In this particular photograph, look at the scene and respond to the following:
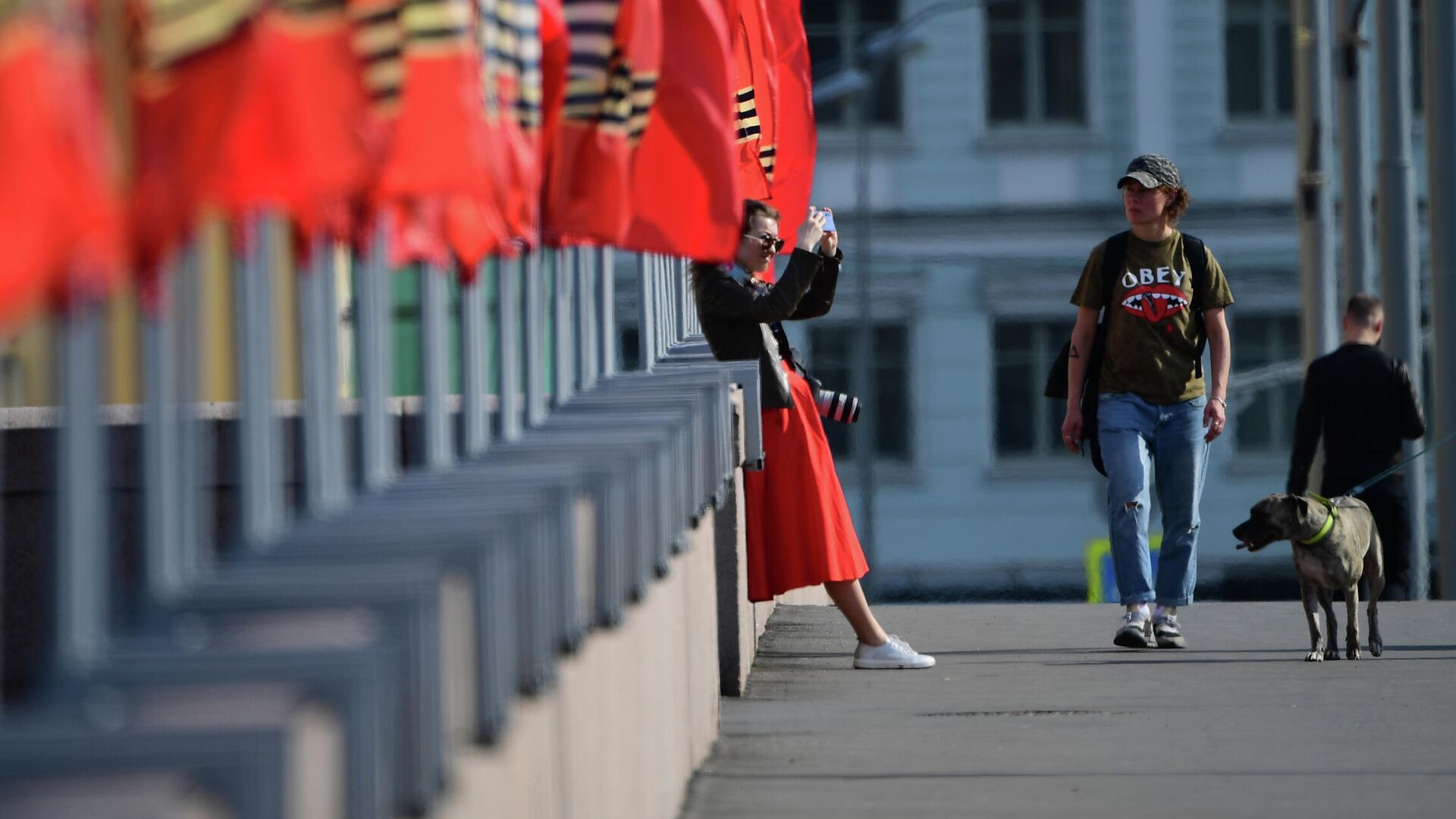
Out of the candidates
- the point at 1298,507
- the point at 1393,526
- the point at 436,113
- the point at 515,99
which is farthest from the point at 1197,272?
the point at 436,113

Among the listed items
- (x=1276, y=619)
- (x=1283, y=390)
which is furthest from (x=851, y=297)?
(x=1276, y=619)

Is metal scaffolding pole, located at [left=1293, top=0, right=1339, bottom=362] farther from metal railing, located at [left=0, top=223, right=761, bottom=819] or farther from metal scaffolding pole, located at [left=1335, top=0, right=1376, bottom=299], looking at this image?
metal railing, located at [left=0, top=223, right=761, bottom=819]

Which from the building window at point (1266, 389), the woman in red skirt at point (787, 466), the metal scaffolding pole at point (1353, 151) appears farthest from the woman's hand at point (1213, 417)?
the building window at point (1266, 389)

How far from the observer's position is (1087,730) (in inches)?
275

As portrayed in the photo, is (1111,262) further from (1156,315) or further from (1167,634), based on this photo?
(1167,634)

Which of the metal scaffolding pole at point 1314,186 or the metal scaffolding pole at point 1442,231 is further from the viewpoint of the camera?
the metal scaffolding pole at point 1314,186

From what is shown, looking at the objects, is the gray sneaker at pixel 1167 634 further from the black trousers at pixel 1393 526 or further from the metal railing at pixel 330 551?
the metal railing at pixel 330 551

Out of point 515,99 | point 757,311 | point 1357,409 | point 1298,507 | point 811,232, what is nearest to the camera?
point 515,99

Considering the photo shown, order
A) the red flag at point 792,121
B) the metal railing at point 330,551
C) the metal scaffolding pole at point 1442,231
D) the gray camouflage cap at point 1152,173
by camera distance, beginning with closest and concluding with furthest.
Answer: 1. the metal railing at point 330,551
2. the gray camouflage cap at point 1152,173
3. the red flag at point 792,121
4. the metal scaffolding pole at point 1442,231

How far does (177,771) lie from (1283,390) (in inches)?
1304

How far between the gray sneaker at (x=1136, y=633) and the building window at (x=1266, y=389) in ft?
82.2

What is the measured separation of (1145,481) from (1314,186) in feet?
34.0

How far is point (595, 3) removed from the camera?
16.0ft

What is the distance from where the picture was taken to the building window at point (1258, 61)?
34.5 metres
